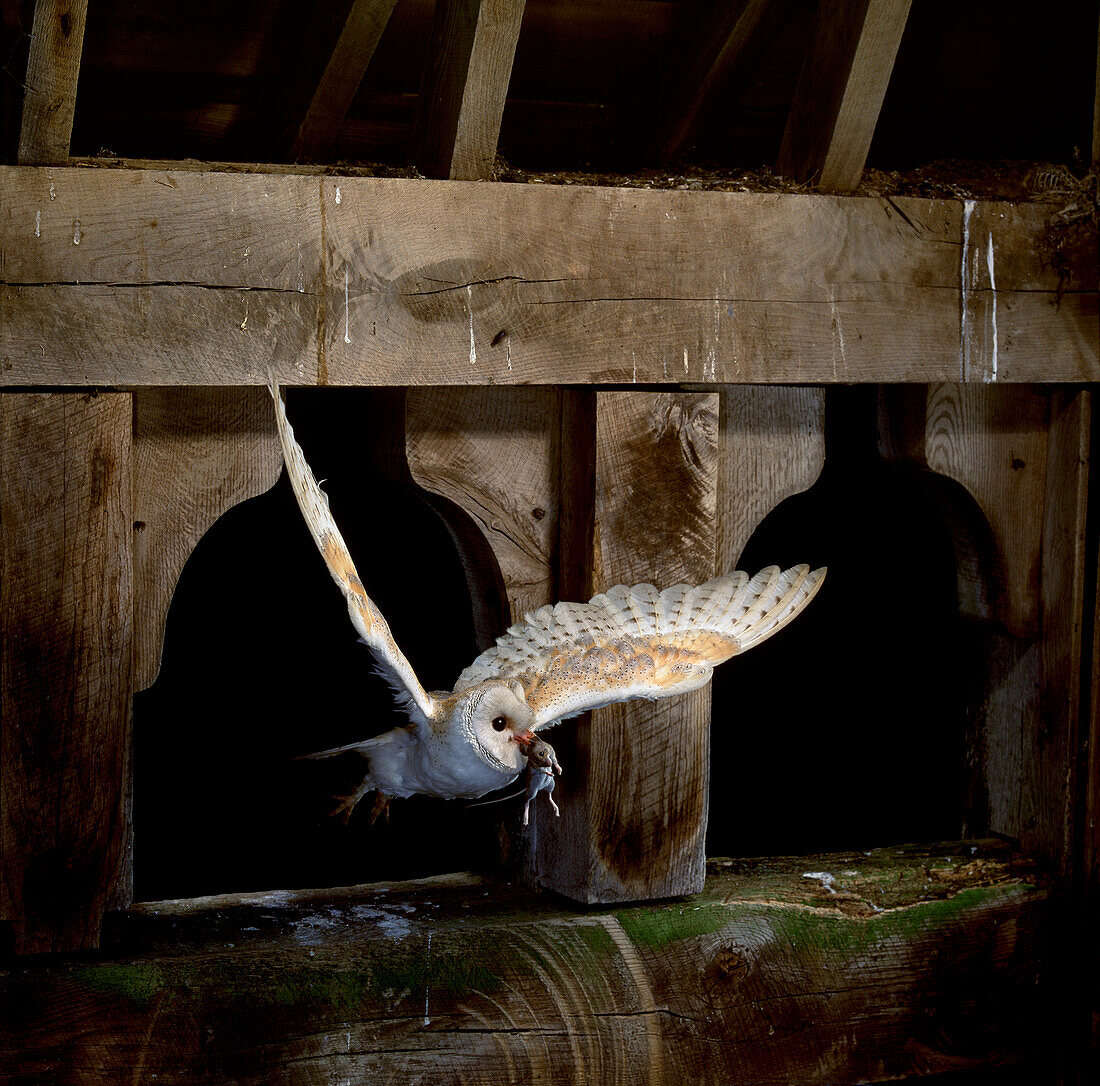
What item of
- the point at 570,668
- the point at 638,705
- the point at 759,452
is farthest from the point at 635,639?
the point at 759,452

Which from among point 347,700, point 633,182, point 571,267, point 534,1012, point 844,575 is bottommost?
point 534,1012

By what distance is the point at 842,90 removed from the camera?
90.4 inches

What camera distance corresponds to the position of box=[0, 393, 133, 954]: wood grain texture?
1996 millimetres

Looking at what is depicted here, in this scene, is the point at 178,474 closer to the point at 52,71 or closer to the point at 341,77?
the point at 52,71

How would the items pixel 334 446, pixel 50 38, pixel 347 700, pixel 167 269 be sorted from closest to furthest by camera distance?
pixel 50 38, pixel 167 269, pixel 334 446, pixel 347 700

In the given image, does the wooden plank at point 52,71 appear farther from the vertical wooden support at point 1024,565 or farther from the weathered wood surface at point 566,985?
the vertical wooden support at point 1024,565

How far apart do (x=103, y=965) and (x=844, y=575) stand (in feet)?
7.56

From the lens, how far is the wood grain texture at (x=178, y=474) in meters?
2.10

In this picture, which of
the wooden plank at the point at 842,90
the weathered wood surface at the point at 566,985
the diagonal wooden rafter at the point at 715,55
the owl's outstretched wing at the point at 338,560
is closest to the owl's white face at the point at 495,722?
the owl's outstretched wing at the point at 338,560

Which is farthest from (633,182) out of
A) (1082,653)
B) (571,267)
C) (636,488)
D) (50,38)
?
(1082,653)

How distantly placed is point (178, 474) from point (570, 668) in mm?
725

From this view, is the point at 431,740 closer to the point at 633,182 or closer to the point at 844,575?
the point at 633,182

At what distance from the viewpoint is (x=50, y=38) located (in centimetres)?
185

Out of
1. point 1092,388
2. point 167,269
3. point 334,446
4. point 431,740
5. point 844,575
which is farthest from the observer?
point 844,575
